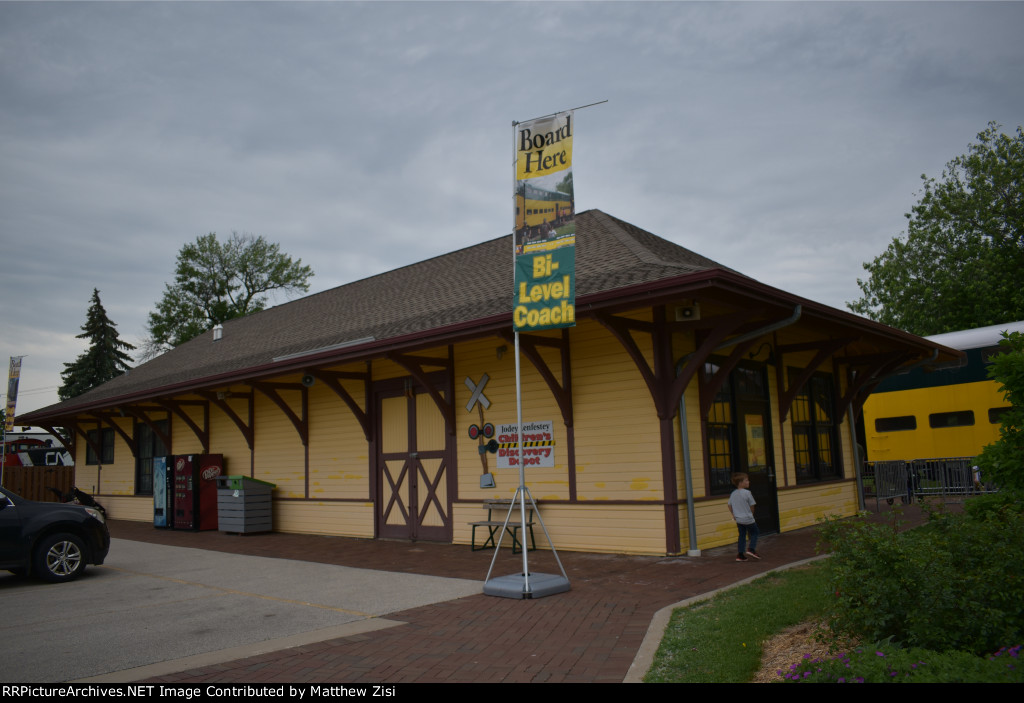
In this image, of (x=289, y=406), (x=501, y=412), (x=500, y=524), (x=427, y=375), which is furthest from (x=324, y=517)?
(x=501, y=412)

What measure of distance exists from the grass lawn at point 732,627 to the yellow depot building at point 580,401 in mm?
2929

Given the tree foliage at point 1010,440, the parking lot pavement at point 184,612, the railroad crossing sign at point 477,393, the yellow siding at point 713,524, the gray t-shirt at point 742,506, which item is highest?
the railroad crossing sign at point 477,393

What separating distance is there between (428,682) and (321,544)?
9293 millimetres

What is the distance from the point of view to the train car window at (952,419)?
18.3m

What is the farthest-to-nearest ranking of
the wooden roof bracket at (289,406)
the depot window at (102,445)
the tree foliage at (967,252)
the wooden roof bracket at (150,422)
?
the tree foliage at (967,252) < the depot window at (102,445) < the wooden roof bracket at (150,422) < the wooden roof bracket at (289,406)

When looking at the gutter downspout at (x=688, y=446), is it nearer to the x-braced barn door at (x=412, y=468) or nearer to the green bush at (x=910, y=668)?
the x-braced barn door at (x=412, y=468)

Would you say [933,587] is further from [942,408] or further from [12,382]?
[12,382]

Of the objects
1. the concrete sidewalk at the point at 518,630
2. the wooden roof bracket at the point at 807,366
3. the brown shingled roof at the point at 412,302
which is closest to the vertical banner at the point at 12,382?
the brown shingled roof at the point at 412,302

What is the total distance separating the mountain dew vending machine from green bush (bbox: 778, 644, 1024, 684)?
15.3 meters

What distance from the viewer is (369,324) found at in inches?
628

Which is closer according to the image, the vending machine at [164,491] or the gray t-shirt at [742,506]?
the gray t-shirt at [742,506]

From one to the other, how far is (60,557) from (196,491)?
7.02m
